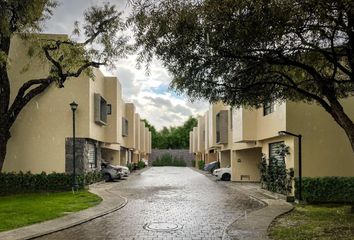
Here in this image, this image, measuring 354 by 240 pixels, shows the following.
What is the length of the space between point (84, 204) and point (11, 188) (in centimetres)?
689

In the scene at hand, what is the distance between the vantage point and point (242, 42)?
31.2 feet

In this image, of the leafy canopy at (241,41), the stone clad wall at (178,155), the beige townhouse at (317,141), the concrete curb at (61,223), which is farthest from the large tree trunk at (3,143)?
the stone clad wall at (178,155)

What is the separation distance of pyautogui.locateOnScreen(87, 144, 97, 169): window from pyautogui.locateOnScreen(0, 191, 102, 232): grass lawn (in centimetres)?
608

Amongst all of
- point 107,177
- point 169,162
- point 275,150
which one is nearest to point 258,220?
point 275,150

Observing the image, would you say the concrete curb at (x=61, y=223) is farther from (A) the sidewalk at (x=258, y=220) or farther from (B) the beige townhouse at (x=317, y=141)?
(B) the beige townhouse at (x=317, y=141)

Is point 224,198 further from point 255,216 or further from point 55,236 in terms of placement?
point 55,236

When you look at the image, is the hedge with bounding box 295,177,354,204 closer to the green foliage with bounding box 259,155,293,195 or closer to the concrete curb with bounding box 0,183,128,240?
the green foliage with bounding box 259,155,293,195

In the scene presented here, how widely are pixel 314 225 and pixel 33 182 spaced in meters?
14.1

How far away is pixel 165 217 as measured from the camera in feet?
43.9

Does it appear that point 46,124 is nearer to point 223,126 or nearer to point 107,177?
point 107,177

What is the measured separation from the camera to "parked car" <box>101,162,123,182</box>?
2985 cm

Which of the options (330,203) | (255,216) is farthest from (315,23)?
(330,203)

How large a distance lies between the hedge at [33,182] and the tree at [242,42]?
1129 centimetres

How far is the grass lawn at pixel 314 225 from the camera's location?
1009 centimetres
